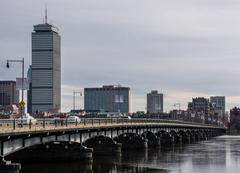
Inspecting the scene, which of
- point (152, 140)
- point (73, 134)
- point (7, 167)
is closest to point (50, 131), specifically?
point (7, 167)

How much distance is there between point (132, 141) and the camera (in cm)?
13362

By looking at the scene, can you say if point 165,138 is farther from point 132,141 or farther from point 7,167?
point 7,167

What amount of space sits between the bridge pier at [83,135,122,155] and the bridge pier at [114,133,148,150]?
21.3 meters

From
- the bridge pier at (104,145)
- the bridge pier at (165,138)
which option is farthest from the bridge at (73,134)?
the bridge pier at (165,138)

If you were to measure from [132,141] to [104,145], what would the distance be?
24380mm

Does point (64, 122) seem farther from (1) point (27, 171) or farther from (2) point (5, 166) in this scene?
(2) point (5, 166)

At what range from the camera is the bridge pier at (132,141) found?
132250 mm

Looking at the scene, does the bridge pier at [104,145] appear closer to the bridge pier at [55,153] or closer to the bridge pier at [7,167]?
the bridge pier at [55,153]

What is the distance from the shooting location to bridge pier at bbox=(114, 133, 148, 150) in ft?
434

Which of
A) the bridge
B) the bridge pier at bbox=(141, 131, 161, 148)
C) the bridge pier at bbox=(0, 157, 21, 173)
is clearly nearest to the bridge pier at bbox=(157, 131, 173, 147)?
the bridge pier at bbox=(141, 131, 161, 148)

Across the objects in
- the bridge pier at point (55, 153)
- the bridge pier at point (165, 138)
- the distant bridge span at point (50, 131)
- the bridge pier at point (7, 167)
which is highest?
the distant bridge span at point (50, 131)

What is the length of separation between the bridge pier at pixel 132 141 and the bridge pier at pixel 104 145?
21319 mm

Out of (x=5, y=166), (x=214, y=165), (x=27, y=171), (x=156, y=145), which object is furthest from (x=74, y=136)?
(x=156, y=145)

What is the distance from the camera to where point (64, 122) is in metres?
79.2
